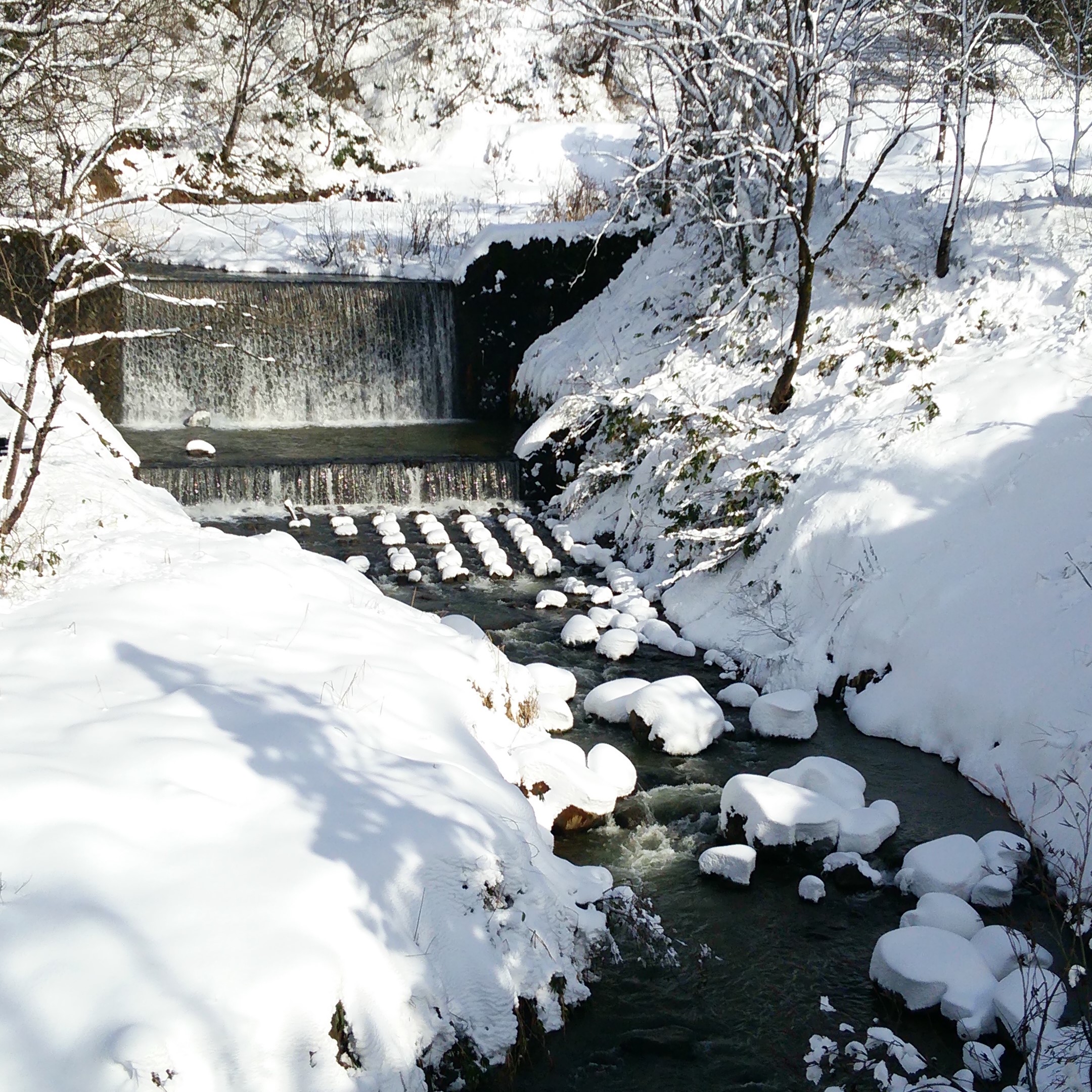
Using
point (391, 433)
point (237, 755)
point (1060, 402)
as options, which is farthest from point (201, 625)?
point (391, 433)

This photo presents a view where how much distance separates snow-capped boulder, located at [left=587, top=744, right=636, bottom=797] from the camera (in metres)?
5.80

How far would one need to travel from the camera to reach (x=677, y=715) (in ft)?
21.2

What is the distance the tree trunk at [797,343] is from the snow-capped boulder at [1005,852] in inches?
211

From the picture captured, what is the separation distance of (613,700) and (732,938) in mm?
2422

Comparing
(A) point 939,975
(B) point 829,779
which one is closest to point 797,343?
(B) point 829,779

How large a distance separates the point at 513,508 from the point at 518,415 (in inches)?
113

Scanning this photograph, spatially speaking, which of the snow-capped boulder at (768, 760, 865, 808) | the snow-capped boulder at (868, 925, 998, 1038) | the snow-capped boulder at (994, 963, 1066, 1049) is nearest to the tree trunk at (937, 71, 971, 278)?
the snow-capped boulder at (768, 760, 865, 808)

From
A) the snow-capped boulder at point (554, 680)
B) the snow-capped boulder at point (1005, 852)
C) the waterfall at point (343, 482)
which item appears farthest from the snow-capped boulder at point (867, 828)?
the waterfall at point (343, 482)

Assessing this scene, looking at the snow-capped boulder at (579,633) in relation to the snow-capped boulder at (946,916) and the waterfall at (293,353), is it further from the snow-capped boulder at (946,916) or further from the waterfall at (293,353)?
the waterfall at (293,353)

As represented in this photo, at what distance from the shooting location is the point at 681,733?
641cm

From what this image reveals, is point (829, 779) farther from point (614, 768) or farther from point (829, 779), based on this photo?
point (614, 768)

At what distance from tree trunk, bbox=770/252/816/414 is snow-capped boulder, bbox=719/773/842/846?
522cm

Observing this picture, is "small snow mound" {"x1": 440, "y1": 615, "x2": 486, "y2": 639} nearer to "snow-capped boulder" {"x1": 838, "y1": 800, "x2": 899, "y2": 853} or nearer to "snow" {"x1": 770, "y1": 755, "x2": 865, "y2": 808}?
"snow" {"x1": 770, "y1": 755, "x2": 865, "y2": 808}

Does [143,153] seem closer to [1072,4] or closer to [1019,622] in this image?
[1072,4]
